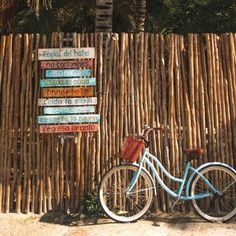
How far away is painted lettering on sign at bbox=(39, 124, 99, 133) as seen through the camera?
5.57 metres

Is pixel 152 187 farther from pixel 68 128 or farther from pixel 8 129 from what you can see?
pixel 8 129

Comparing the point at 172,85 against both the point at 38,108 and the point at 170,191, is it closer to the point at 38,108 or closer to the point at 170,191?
the point at 170,191

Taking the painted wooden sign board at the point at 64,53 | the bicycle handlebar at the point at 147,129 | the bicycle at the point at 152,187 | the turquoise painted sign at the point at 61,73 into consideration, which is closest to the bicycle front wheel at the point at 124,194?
the bicycle at the point at 152,187

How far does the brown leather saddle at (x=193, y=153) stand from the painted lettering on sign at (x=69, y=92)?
4.73ft

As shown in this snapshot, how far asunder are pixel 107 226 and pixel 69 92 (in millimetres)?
1765

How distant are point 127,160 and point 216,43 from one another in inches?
77.6

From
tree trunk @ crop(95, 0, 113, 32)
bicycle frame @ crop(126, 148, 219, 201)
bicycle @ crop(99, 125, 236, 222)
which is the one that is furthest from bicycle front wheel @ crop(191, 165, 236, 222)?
tree trunk @ crop(95, 0, 113, 32)

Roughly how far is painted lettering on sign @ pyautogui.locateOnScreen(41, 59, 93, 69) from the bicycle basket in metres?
1.14

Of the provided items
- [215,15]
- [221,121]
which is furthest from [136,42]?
[215,15]

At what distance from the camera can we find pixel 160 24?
1286 cm

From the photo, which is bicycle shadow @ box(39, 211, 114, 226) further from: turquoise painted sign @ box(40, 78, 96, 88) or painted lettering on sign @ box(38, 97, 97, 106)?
turquoise painted sign @ box(40, 78, 96, 88)

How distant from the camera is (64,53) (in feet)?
18.2

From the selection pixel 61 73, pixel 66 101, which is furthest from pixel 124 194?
pixel 61 73

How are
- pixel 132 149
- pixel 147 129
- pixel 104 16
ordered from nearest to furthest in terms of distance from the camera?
pixel 132 149 → pixel 147 129 → pixel 104 16
